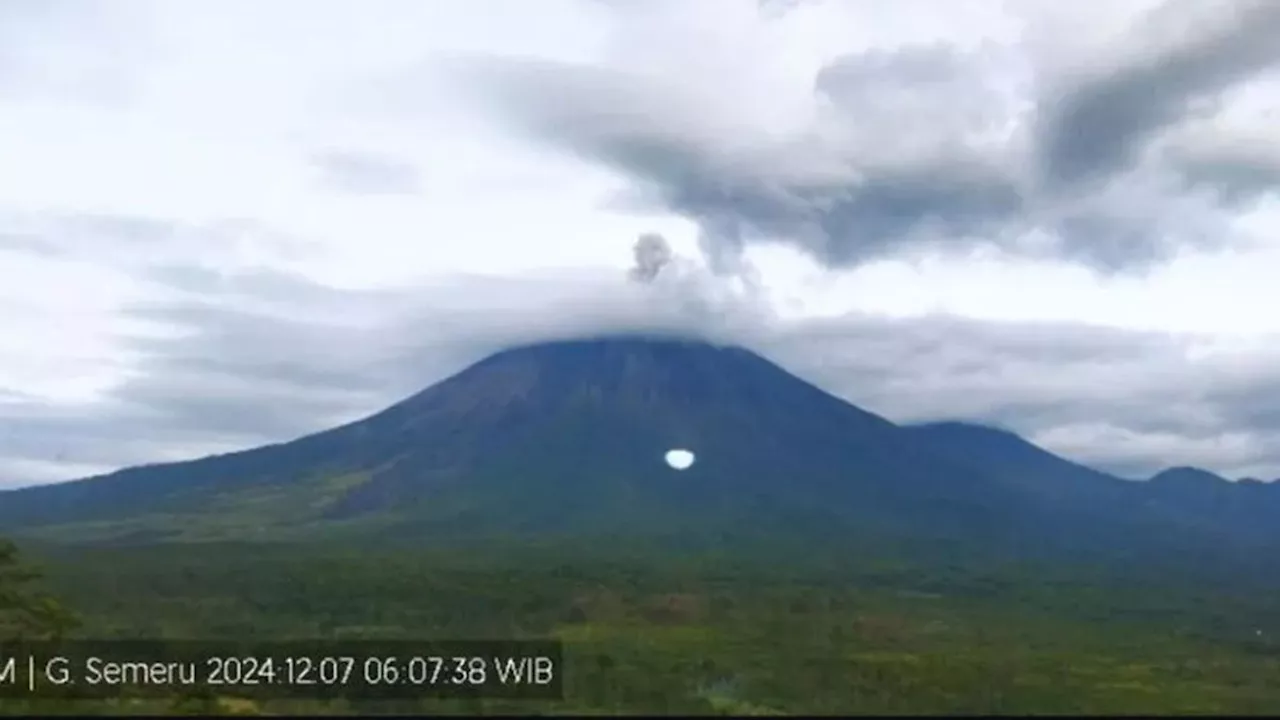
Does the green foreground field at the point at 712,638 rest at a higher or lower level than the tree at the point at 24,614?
lower

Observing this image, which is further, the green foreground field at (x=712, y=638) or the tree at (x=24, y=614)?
the green foreground field at (x=712, y=638)

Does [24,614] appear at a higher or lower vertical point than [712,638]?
higher

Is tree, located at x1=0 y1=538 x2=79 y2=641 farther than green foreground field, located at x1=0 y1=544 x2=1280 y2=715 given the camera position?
No

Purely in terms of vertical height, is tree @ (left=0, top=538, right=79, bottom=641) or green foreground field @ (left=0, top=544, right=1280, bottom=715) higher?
tree @ (left=0, top=538, right=79, bottom=641)

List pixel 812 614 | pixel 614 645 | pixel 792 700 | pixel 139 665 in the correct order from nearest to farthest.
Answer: pixel 139 665 < pixel 792 700 < pixel 614 645 < pixel 812 614

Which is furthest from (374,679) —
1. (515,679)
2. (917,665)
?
(917,665)

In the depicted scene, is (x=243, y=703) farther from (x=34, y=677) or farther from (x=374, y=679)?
(x=374, y=679)

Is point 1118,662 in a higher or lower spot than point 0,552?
lower

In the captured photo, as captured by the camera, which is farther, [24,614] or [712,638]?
[712,638]
